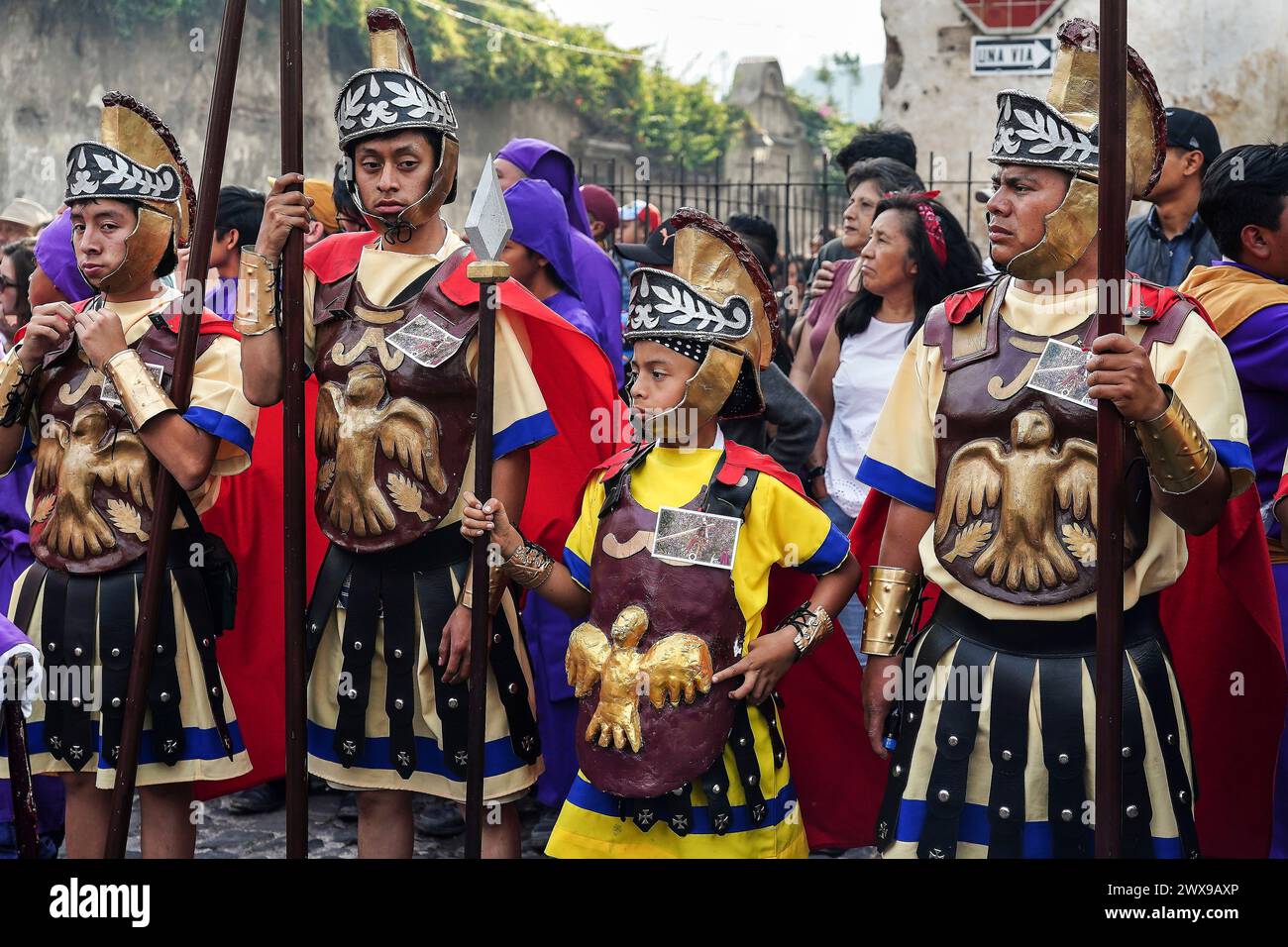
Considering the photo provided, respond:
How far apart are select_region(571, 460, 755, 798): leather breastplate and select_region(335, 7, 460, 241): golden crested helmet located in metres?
0.96

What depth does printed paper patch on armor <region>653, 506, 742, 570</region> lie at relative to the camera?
3340 millimetres

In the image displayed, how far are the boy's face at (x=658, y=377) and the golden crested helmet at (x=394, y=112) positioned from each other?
0.68 metres

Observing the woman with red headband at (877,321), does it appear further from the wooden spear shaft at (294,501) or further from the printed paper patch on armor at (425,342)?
the wooden spear shaft at (294,501)

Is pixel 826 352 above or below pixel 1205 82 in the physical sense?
below

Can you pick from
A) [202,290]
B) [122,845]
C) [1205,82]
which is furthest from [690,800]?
[1205,82]

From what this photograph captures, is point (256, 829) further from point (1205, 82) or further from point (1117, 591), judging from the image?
point (1205, 82)

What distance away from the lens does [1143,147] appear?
10.1 feet

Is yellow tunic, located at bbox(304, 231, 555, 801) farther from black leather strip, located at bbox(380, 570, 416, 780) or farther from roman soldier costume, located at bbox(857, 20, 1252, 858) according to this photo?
roman soldier costume, located at bbox(857, 20, 1252, 858)

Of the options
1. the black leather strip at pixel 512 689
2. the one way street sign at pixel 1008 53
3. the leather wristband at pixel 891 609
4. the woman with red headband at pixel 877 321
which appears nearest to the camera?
the leather wristband at pixel 891 609

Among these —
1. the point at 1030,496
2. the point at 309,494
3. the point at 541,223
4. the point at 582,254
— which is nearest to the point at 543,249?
the point at 541,223

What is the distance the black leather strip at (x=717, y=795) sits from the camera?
333 cm

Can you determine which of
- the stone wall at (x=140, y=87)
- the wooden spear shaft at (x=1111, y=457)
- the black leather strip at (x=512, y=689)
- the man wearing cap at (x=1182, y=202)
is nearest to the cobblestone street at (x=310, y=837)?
the black leather strip at (x=512, y=689)

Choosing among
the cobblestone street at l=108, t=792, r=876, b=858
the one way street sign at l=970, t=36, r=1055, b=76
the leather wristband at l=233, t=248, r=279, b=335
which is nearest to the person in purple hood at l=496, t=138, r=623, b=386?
the cobblestone street at l=108, t=792, r=876, b=858
